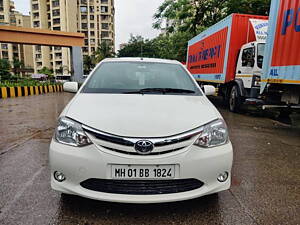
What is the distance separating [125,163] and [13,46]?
80981 millimetres

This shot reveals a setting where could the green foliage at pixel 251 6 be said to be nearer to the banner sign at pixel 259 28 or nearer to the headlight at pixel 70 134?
the banner sign at pixel 259 28

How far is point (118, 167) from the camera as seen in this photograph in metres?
1.77

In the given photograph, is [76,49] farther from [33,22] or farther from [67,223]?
[33,22]

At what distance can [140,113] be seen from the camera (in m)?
2.04

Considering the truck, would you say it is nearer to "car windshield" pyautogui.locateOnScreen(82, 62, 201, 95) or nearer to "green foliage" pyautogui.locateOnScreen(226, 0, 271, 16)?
"green foliage" pyautogui.locateOnScreen(226, 0, 271, 16)

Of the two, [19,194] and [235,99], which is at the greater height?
[235,99]

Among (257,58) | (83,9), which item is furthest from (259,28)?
(83,9)

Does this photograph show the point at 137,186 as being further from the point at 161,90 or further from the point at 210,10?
the point at 210,10

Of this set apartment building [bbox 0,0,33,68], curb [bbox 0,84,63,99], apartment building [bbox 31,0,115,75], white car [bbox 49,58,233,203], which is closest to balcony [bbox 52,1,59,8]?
apartment building [bbox 31,0,115,75]

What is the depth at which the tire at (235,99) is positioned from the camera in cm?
800

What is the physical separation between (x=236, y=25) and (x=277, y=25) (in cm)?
246

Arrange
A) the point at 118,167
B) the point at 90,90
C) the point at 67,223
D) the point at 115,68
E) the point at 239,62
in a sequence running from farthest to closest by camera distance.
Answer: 1. the point at 239,62
2. the point at 115,68
3. the point at 90,90
4. the point at 67,223
5. the point at 118,167

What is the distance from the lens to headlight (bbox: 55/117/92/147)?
6.11 feet

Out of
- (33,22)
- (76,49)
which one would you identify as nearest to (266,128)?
(76,49)
